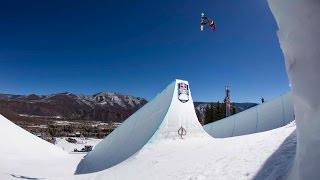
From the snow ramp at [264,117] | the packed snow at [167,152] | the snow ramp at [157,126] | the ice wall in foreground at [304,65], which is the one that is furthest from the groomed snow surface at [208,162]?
the snow ramp at [264,117]

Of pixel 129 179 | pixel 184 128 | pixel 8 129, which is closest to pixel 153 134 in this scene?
pixel 184 128

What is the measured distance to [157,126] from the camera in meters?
12.7

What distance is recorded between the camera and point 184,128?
13.3m

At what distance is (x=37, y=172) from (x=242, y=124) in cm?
1386

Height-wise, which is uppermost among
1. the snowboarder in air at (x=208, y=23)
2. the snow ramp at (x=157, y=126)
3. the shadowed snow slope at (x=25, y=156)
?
the snowboarder in air at (x=208, y=23)

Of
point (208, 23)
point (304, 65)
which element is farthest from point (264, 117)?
point (304, 65)

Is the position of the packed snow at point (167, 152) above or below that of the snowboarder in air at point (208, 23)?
below

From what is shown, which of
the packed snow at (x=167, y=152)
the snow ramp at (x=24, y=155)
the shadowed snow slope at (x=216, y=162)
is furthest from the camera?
the snow ramp at (x=24, y=155)

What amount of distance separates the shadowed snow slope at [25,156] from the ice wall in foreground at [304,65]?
34.3 ft

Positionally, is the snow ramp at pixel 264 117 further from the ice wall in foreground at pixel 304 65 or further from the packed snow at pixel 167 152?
the ice wall in foreground at pixel 304 65

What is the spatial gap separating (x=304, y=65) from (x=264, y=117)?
57.8 ft

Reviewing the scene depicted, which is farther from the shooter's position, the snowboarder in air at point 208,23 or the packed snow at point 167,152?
the snowboarder in air at point 208,23

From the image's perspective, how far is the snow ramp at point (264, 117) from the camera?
17.6 m

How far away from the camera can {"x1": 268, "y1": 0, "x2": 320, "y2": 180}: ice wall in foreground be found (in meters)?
2.19
